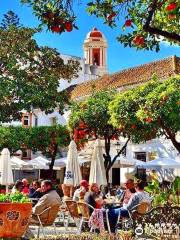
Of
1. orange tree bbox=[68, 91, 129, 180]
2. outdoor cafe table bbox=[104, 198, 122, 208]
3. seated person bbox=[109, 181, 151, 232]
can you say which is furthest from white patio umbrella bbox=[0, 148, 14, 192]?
seated person bbox=[109, 181, 151, 232]

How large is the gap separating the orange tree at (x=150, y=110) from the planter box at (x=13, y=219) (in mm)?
11980

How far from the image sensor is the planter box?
9.70 metres

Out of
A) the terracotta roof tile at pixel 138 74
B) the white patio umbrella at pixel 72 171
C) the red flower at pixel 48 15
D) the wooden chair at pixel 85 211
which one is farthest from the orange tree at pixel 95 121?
the red flower at pixel 48 15

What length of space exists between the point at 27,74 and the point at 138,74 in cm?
1988

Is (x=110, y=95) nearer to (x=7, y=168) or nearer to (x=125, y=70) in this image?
(x=7, y=168)

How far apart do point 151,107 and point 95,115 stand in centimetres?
500

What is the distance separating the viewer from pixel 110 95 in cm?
2750

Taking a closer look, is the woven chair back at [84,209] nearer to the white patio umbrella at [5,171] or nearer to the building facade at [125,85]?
the white patio umbrella at [5,171]

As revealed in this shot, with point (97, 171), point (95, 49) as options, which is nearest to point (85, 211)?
point (97, 171)

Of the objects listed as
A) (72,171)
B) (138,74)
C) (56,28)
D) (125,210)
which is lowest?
(125,210)

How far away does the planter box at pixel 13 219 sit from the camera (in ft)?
31.8

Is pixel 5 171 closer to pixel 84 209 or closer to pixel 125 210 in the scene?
pixel 84 209

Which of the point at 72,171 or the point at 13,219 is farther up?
the point at 72,171

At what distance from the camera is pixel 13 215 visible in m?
9.76
